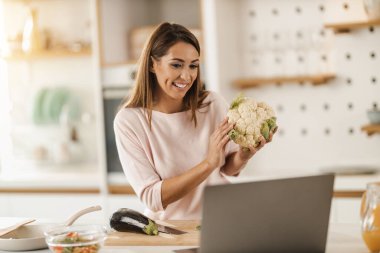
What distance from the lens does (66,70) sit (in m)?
5.36

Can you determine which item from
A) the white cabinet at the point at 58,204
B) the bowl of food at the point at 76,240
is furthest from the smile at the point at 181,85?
the white cabinet at the point at 58,204

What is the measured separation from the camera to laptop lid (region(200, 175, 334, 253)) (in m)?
1.67

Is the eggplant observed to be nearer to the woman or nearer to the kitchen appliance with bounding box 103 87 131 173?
the woman

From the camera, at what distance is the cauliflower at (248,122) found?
2387mm

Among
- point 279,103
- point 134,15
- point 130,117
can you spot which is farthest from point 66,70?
point 130,117

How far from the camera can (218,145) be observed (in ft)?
7.84

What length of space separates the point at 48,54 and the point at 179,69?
269cm

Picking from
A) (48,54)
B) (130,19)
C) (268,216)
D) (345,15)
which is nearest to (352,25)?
(345,15)

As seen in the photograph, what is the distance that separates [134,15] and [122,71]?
52 cm

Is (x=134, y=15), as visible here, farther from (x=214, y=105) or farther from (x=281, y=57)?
(x=214, y=105)

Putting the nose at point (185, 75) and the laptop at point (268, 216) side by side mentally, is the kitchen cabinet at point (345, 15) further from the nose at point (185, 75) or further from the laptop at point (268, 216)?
the laptop at point (268, 216)

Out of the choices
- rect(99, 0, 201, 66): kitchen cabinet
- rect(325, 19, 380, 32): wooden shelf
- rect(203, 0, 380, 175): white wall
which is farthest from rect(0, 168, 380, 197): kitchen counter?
rect(325, 19, 380, 32): wooden shelf

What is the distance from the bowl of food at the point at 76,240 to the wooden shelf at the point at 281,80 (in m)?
2.69

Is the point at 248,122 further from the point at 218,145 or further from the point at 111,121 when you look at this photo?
the point at 111,121
